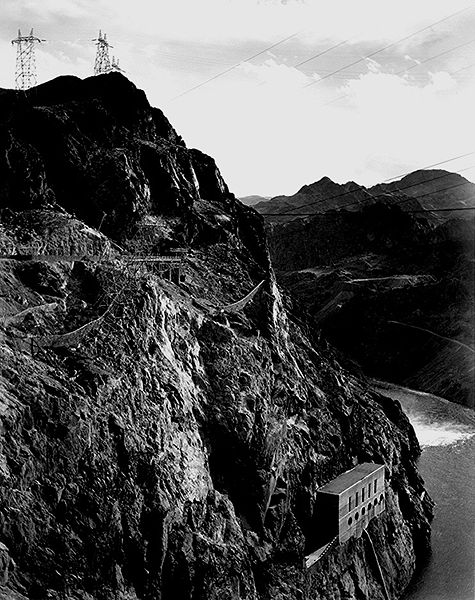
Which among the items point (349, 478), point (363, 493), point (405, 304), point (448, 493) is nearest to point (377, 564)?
point (363, 493)

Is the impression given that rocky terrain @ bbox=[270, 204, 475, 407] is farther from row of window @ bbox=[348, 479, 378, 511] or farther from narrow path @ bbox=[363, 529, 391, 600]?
narrow path @ bbox=[363, 529, 391, 600]

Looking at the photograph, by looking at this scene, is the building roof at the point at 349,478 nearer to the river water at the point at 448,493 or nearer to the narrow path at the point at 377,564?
the narrow path at the point at 377,564

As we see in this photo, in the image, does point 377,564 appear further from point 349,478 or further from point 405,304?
point 405,304

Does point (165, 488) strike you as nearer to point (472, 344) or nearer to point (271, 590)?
point (271, 590)

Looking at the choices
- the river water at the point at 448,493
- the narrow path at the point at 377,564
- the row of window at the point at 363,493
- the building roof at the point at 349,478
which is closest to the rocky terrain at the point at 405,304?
the river water at the point at 448,493

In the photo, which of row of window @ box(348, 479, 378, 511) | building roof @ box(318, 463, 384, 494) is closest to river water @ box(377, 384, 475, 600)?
row of window @ box(348, 479, 378, 511)
